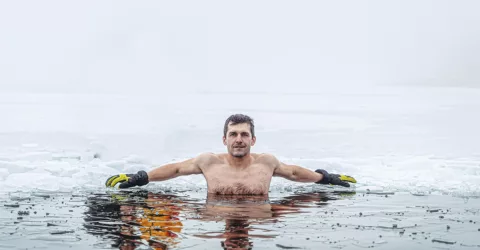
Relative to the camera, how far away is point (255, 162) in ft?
36.6

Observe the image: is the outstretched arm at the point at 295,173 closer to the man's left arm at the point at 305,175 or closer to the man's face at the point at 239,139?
the man's left arm at the point at 305,175

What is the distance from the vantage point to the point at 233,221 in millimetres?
8172

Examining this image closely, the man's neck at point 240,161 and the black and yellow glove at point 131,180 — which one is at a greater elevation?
the man's neck at point 240,161

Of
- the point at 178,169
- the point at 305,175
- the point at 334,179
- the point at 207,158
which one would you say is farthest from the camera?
the point at 334,179

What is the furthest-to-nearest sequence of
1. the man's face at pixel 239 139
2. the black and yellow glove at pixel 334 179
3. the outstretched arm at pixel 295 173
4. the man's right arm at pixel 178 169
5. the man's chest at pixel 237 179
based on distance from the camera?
the black and yellow glove at pixel 334 179 → the outstretched arm at pixel 295 173 → the man's right arm at pixel 178 169 → the man's chest at pixel 237 179 → the man's face at pixel 239 139

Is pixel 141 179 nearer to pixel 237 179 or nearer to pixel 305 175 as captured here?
pixel 237 179

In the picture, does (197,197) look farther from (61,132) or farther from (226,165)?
(61,132)

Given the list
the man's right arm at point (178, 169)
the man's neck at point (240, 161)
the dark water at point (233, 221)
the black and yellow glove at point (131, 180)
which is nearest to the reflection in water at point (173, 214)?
the dark water at point (233, 221)

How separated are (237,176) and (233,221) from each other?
2.82 meters

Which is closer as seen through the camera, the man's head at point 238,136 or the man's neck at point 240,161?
the man's head at point 238,136

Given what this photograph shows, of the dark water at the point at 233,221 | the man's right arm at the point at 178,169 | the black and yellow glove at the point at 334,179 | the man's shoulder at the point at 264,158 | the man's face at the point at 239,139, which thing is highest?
the man's face at the point at 239,139

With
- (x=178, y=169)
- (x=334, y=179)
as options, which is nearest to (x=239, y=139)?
(x=178, y=169)

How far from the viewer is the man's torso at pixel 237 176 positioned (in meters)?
10.9

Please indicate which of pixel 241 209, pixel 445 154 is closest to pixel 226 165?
pixel 241 209
